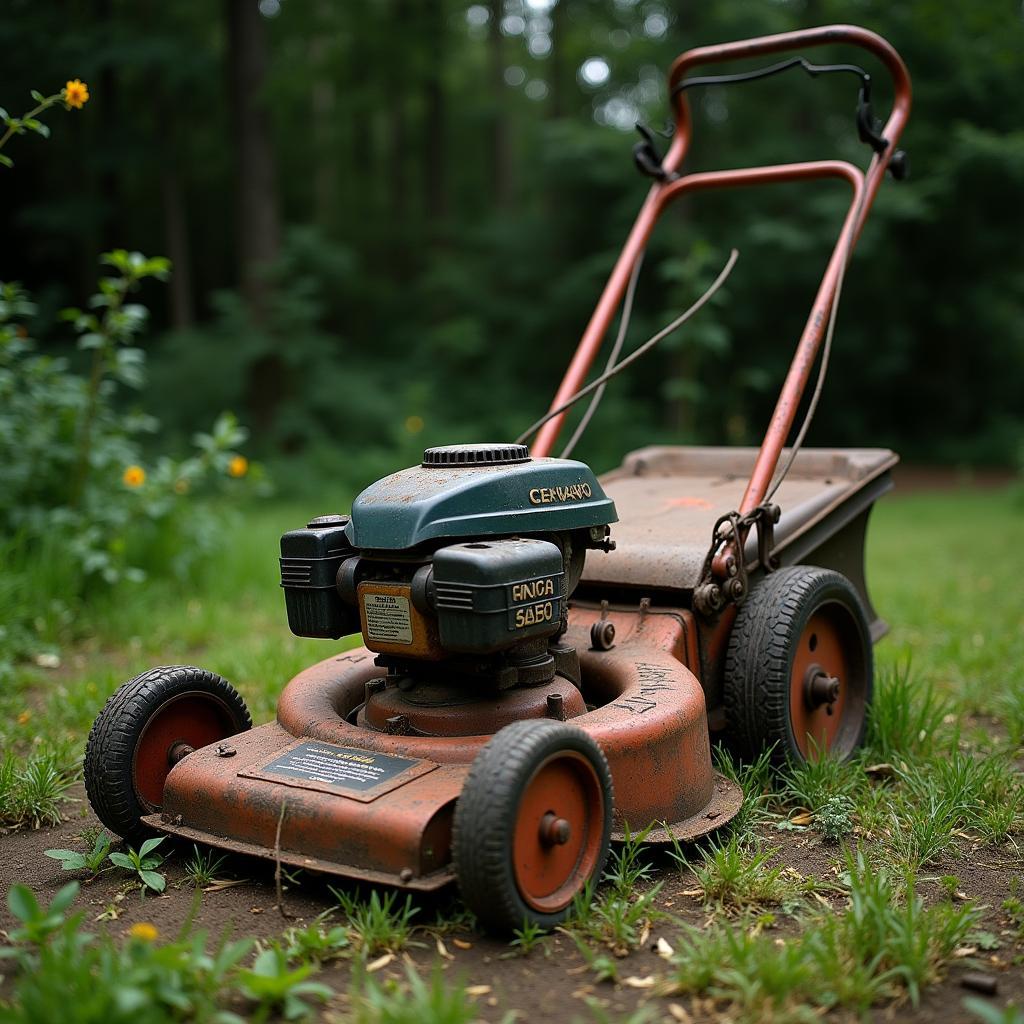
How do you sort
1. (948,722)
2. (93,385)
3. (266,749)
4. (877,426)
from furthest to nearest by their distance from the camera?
(877,426) → (93,385) → (948,722) → (266,749)

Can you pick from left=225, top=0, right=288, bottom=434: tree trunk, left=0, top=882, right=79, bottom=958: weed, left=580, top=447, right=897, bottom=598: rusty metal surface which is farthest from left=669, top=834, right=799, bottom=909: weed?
left=225, top=0, right=288, bottom=434: tree trunk

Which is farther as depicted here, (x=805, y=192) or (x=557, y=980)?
(x=805, y=192)

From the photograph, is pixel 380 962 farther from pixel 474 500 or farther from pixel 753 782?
pixel 753 782

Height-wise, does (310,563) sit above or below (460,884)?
Answer: above

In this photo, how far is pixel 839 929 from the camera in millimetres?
2244

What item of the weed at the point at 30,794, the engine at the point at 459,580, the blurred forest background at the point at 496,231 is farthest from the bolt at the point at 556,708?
the blurred forest background at the point at 496,231

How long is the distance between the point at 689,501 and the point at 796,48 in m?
1.55

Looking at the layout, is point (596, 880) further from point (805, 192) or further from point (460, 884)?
point (805, 192)

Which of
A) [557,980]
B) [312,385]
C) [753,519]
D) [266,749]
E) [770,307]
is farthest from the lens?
[770,307]

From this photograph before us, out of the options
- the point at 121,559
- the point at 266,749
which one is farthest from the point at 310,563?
the point at 121,559

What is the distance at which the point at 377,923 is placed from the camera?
2.23m

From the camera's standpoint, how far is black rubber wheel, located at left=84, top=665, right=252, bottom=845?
261cm

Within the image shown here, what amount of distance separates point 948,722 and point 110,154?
13013 millimetres

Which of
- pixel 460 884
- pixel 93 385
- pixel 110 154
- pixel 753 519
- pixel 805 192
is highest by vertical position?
pixel 110 154
